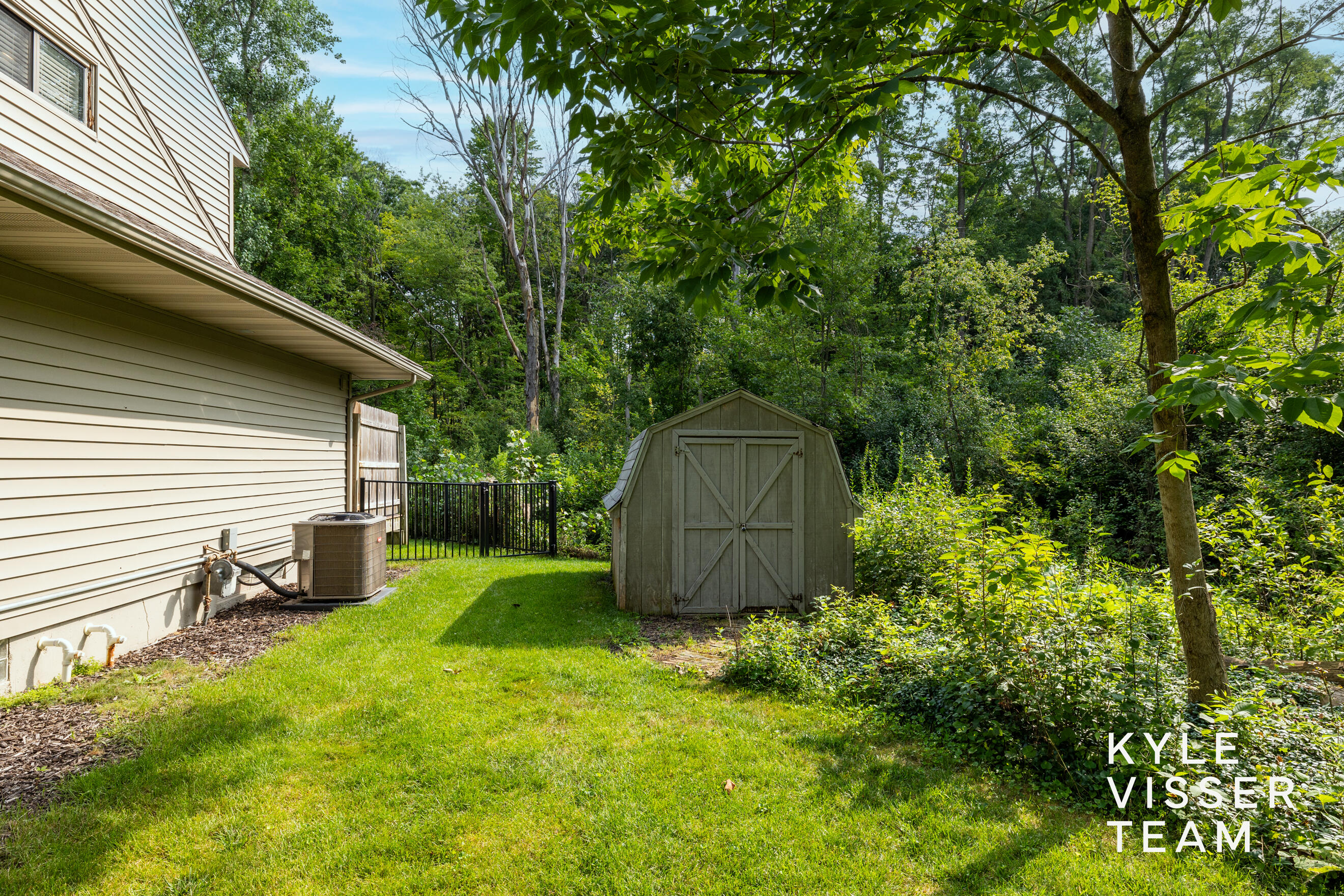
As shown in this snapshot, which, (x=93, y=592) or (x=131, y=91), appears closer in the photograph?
(x=93, y=592)

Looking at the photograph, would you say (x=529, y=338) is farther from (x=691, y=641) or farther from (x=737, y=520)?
(x=691, y=641)

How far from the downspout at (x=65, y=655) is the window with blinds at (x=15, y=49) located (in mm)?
4667

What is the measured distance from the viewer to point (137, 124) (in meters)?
6.68

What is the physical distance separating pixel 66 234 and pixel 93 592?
2.72 metres

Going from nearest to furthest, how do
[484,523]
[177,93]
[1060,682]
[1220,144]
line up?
[1220,144]
[1060,682]
[177,93]
[484,523]

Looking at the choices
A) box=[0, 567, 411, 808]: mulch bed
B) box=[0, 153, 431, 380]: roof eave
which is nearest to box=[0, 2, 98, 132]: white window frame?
box=[0, 153, 431, 380]: roof eave

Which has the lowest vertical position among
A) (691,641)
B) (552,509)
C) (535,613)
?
(691,641)

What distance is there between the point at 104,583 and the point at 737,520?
18.8 feet

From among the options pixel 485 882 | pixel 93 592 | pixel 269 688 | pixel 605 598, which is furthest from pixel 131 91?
pixel 485 882

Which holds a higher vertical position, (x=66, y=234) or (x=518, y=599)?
(x=66, y=234)

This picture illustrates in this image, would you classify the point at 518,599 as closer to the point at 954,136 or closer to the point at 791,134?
the point at 791,134

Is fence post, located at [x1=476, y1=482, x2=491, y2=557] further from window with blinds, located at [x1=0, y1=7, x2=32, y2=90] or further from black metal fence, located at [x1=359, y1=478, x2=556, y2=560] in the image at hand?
window with blinds, located at [x1=0, y1=7, x2=32, y2=90]

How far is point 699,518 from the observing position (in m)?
7.11

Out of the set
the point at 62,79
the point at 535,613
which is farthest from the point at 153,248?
the point at 535,613
